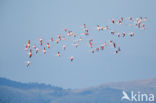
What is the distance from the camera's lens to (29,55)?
18484 mm

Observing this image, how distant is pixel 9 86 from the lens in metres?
70.2

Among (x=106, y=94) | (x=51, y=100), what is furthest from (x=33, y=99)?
(x=106, y=94)

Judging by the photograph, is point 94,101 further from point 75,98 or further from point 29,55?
point 29,55

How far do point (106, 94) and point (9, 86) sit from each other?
18.5 metres

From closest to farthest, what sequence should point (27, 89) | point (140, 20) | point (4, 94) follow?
point (140, 20) → point (4, 94) → point (27, 89)

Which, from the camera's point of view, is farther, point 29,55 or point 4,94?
point 4,94

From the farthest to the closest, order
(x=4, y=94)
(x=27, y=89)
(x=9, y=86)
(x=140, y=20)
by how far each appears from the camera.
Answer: (x=27, y=89)
(x=9, y=86)
(x=4, y=94)
(x=140, y=20)

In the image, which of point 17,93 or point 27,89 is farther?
point 27,89

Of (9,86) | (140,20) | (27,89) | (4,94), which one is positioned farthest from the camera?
(27,89)

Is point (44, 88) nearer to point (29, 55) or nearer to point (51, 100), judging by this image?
point (51, 100)

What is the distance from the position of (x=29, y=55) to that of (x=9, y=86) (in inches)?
2094

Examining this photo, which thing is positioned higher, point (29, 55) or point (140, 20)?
point (140, 20)

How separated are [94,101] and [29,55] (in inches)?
2090

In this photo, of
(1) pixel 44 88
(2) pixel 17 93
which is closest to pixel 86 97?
(1) pixel 44 88
